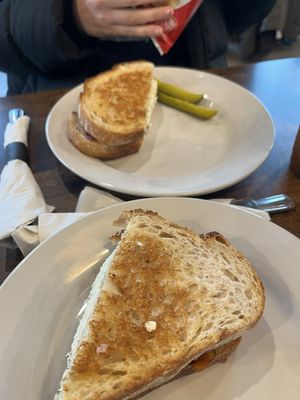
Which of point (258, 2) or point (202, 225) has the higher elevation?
point (258, 2)

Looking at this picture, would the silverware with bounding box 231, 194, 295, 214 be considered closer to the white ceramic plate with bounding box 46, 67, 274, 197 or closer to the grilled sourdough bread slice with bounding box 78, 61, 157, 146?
the white ceramic plate with bounding box 46, 67, 274, 197

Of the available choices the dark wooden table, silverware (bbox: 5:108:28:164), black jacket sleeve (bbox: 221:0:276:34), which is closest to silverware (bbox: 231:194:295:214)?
the dark wooden table

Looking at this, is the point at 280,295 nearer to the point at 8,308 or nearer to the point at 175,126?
the point at 8,308

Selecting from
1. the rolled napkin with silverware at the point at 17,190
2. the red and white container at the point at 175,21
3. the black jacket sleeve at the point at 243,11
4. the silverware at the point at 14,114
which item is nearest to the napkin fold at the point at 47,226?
the rolled napkin with silverware at the point at 17,190

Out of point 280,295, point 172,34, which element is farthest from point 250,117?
point 280,295

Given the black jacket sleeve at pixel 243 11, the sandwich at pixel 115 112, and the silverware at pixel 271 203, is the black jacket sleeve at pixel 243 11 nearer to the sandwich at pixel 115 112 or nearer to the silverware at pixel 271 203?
the sandwich at pixel 115 112

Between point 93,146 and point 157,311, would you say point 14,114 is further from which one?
point 157,311
